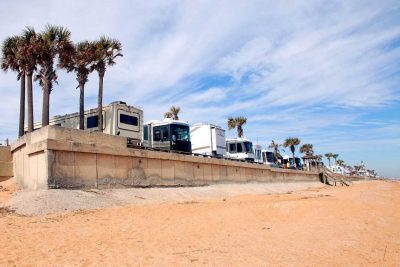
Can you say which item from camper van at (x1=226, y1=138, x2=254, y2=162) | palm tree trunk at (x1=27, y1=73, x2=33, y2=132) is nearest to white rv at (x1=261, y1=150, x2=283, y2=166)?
camper van at (x1=226, y1=138, x2=254, y2=162)

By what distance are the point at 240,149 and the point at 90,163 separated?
23.3 meters

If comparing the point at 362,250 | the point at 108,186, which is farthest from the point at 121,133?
the point at 362,250

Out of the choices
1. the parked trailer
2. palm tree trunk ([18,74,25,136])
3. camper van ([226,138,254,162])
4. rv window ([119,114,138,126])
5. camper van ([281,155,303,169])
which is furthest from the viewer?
camper van ([281,155,303,169])

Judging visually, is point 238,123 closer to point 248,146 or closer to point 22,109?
point 248,146

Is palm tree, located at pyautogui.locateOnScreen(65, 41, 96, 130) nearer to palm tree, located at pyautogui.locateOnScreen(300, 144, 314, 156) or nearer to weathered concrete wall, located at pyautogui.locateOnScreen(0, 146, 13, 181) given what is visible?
weathered concrete wall, located at pyautogui.locateOnScreen(0, 146, 13, 181)

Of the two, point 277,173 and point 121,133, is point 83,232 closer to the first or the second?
point 121,133

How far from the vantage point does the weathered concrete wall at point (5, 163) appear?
19.9 meters

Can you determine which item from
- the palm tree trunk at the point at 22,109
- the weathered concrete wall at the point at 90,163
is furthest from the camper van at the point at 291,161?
the palm tree trunk at the point at 22,109

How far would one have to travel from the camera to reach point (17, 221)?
1055 cm

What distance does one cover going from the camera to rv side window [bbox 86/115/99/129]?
23781 mm

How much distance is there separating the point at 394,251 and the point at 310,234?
2140 millimetres

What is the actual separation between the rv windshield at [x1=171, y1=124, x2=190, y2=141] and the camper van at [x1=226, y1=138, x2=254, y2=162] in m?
11.6

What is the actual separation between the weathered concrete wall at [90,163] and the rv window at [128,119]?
3.94 metres

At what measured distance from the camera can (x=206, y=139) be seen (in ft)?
101
